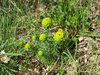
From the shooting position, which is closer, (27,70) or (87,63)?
(87,63)

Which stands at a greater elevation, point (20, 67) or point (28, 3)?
point (28, 3)

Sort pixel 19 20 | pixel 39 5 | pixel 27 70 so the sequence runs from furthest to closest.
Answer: pixel 39 5 → pixel 19 20 → pixel 27 70

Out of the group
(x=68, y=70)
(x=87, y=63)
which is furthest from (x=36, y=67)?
(x=87, y=63)

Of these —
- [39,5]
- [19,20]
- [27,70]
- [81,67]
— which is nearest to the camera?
[81,67]

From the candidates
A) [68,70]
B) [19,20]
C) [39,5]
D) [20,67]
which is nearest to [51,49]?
[68,70]

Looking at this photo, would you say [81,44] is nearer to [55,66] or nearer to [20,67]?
[55,66]

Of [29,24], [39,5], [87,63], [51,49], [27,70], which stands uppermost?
[39,5]
